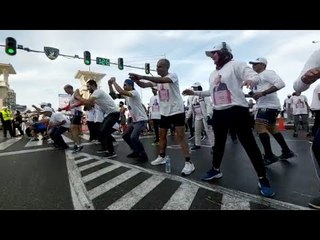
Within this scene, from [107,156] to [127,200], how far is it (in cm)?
386

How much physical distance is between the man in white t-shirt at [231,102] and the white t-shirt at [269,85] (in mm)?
1166

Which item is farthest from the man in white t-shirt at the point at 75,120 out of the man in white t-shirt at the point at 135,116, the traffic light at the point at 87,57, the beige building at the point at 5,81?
the beige building at the point at 5,81

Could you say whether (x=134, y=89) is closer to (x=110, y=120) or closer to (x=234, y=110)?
(x=110, y=120)

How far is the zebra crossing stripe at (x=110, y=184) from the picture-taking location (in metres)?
3.73

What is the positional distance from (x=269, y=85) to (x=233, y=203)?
2636mm

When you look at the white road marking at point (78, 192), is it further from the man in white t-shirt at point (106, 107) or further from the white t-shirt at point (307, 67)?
the white t-shirt at point (307, 67)

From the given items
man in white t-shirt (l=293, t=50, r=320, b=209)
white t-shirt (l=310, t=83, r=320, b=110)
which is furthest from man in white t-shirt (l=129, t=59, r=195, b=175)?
white t-shirt (l=310, t=83, r=320, b=110)
